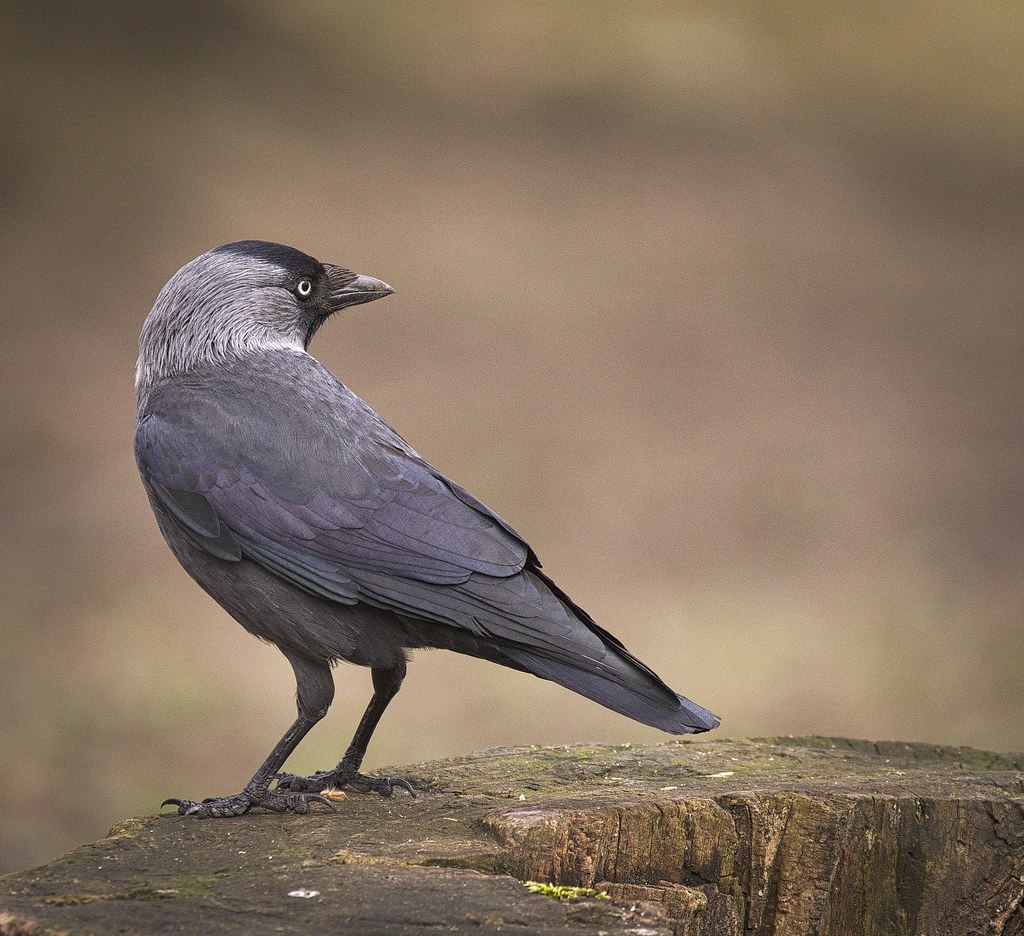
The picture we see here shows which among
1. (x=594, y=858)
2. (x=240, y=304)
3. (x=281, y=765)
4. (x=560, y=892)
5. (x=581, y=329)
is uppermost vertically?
(x=581, y=329)

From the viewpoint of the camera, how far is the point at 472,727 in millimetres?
7883

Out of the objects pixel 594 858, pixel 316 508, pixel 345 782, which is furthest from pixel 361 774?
pixel 594 858

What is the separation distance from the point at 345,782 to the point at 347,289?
1636 mm

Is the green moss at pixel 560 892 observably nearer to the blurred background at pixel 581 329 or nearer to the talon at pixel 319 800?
the talon at pixel 319 800

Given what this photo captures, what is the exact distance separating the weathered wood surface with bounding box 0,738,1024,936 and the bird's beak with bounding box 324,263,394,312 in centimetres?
156

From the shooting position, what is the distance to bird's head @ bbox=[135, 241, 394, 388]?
14.7 ft

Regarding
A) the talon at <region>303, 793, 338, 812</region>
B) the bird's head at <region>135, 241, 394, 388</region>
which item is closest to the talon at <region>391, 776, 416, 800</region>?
the talon at <region>303, 793, 338, 812</region>

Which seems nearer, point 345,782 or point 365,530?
point 365,530

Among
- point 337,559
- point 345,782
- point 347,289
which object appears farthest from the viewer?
point 347,289

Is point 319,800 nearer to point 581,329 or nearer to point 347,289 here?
point 347,289

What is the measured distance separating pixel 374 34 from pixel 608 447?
14.4 feet

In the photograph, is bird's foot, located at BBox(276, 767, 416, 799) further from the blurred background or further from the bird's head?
the blurred background

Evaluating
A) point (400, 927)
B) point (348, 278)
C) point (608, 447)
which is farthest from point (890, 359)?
point (400, 927)

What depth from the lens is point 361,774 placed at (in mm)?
4191
